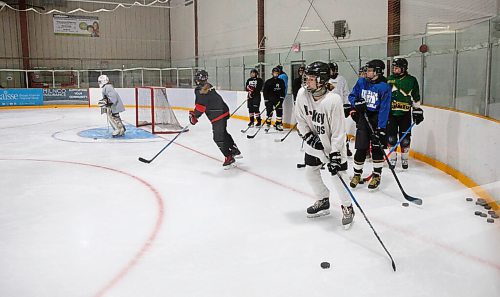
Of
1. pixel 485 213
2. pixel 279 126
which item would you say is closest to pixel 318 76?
pixel 485 213

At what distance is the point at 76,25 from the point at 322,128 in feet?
Answer: 59.2

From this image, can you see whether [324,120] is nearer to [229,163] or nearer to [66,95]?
[229,163]

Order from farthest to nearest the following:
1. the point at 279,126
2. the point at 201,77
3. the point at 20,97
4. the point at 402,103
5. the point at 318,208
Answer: the point at 20,97, the point at 279,126, the point at 201,77, the point at 402,103, the point at 318,208

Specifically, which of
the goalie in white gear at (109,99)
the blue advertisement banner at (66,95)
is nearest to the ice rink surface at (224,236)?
the goalie in white gear at (109,99)

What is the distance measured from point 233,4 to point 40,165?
10437 millimetres

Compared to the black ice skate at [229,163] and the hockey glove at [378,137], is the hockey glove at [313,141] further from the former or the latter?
the black ice skate at [229,163]

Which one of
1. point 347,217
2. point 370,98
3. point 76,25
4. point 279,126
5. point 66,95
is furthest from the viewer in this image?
point 76,25

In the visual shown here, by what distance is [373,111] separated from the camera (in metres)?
4.11

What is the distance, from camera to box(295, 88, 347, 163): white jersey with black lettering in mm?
2969

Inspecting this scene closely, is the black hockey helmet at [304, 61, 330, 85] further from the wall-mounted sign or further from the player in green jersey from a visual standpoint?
the wall-mounted sign

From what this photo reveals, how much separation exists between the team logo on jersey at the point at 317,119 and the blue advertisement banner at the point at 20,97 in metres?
13.3

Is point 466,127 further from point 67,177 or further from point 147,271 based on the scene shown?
point 67,177

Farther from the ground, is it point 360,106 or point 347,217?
point 360,106

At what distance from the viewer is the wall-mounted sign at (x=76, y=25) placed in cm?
1836
